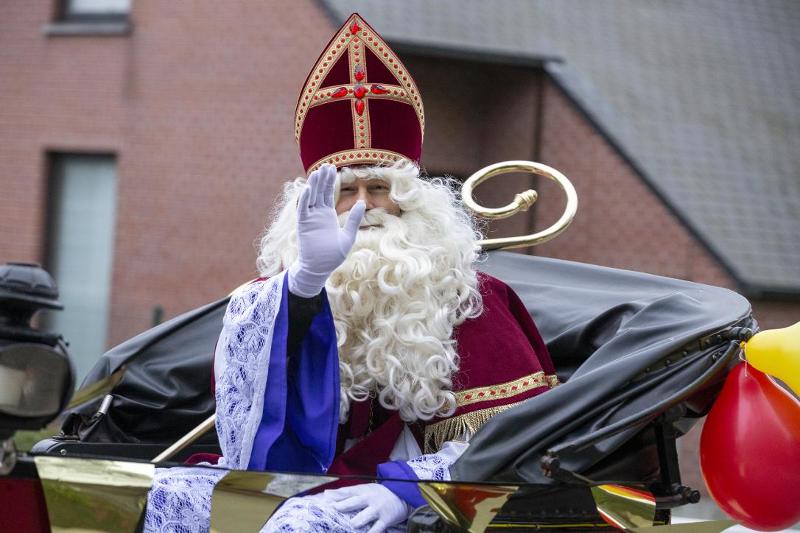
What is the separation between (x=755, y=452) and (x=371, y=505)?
0.79 meters

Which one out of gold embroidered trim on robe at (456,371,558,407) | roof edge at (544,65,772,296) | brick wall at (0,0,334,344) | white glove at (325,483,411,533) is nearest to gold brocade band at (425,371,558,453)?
gold embroidered trim on robe at (456,371,558,407)

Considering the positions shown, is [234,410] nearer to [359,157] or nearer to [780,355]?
[359,157]

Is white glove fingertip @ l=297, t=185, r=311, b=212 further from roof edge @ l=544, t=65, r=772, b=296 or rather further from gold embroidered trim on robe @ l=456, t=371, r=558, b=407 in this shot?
roof edge @ l=544, t=65, r=772, b=296

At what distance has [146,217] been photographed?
1097cm

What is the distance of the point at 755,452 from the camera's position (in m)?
2.42

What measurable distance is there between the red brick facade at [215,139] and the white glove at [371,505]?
7229 millimetres

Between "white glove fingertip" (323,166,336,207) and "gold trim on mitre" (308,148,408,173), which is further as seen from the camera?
"gold trim on mitre" (308,148,408,173)

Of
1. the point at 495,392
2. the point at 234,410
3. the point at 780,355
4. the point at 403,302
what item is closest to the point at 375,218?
the point at 403,302

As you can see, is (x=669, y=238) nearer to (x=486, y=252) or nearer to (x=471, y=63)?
(x=471, y=63)

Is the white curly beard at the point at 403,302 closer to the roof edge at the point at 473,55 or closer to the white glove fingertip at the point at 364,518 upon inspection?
the white glove fingertip at the point at 364,518

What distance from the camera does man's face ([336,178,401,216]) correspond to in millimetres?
2939

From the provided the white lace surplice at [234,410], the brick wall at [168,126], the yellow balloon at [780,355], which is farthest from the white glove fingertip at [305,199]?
the brick wall at [168,126]

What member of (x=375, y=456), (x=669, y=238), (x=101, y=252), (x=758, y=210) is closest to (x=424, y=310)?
(x=375, y=456)

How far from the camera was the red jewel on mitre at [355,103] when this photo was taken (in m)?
2.95
